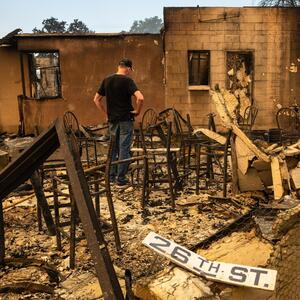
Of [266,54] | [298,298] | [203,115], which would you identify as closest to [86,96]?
[203,115]

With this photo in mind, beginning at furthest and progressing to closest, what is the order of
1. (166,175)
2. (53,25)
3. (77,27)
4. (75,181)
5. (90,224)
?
(77,27) → (53,25) → (166,175) → (75,181) → (90,224)

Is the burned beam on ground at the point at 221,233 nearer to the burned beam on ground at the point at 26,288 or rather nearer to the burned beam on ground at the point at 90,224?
the burned beam on ground at the point at 90,224

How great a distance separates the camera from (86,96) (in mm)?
12836

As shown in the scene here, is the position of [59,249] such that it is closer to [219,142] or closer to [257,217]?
[257,217]

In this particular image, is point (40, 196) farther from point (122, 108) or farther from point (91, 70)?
point (91, 70)

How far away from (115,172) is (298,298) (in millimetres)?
4444

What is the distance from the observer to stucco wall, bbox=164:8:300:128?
12.4m

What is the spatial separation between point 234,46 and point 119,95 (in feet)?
23.0

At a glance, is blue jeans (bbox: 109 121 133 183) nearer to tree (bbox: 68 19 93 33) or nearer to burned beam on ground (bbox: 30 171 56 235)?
burned beam on ground (bbox: 30 171 56 235)

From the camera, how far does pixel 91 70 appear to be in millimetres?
12758

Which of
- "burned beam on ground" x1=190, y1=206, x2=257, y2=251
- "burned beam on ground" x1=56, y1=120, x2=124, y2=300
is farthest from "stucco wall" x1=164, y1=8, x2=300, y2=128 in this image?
"burned beam on ground" x1=56, y1=120, x2=124, y2=300

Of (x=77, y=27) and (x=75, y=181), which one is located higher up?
(x=77, y=27)

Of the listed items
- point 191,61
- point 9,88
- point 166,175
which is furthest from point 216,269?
point 9,88

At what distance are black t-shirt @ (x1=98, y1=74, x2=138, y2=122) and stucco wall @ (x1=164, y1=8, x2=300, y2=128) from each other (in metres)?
6.04
